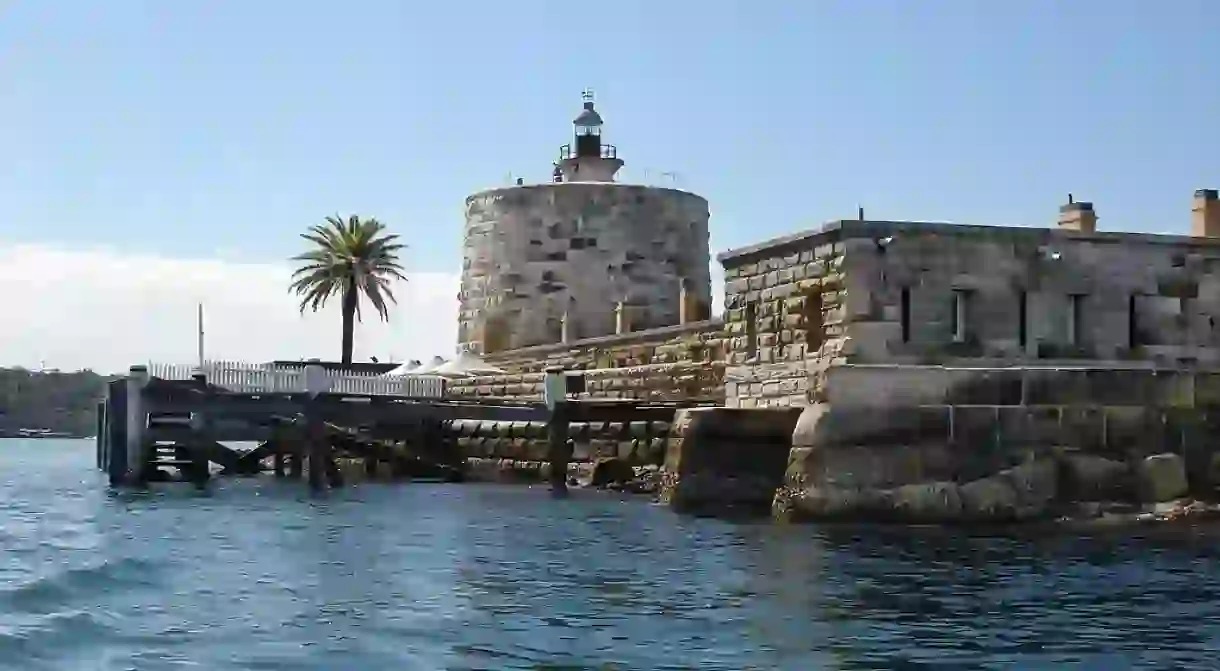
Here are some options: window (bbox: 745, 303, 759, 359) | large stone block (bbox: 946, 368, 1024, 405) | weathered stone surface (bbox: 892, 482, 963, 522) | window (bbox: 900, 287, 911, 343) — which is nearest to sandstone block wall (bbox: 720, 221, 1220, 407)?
window (bbox: 900, 287, 911, 343)

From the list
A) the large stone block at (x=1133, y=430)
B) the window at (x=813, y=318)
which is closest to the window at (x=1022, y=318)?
the large stone block at (x=1133, y=430)

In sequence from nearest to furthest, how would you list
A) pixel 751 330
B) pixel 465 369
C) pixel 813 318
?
pixel 813 318
pixel 751 330
pixel 465 369

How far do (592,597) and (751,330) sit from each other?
10.1 metres

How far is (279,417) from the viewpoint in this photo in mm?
29312

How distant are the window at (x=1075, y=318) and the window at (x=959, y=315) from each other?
1515 mm

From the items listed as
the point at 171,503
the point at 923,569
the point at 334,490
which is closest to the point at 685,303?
the point at 334,490

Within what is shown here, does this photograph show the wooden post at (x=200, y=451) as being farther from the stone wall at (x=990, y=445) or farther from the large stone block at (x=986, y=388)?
the large stone block at (x=986, y=388)

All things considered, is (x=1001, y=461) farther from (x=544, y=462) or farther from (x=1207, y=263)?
(x=544, y=462)

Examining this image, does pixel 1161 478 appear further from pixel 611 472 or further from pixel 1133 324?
pixel 611 472

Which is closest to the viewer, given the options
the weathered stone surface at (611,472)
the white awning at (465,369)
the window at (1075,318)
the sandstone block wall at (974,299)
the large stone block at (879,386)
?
the large stone block at (879,386)

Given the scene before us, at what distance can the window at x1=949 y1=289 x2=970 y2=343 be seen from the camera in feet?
65.4

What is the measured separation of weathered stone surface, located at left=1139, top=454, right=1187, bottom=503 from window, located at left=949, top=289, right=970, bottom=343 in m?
2.79

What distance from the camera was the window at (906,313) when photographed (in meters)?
19.8

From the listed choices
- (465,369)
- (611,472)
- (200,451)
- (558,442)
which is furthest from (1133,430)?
(465,369)
